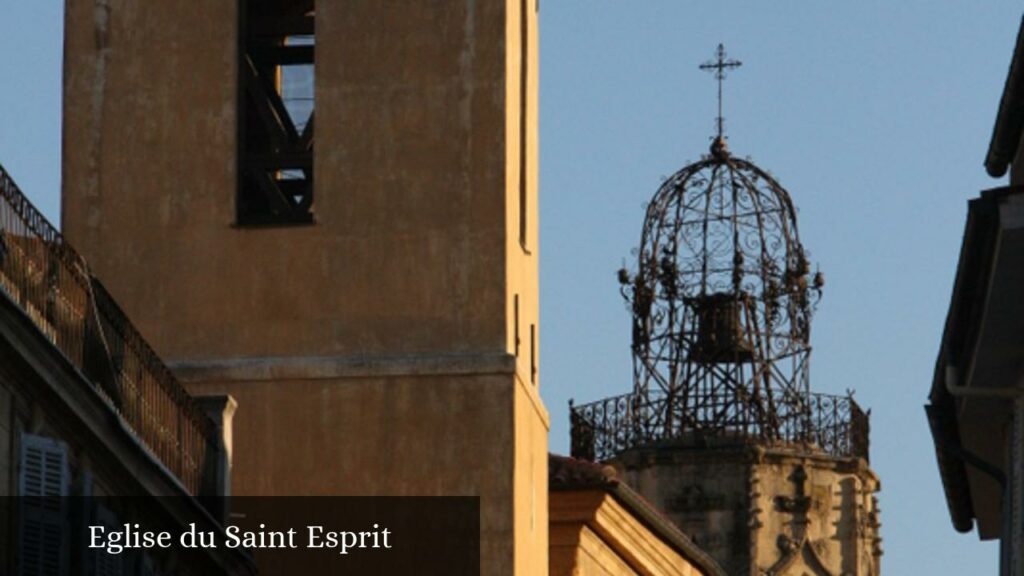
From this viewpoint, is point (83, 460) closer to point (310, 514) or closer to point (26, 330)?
point (26, 330)

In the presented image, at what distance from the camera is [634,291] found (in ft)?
200

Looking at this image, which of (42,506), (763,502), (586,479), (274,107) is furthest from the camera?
(763,502)

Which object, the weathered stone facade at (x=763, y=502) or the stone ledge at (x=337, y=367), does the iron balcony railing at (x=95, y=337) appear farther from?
the weathered stone facade at (x=763, y=502)

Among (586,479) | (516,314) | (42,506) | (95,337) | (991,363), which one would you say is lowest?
(42,506)

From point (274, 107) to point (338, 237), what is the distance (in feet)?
5.99

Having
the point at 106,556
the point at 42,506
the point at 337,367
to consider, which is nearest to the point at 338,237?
the point at 337,367

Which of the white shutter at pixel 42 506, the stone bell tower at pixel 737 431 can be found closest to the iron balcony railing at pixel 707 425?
the stone bell tower at pixel 737 431

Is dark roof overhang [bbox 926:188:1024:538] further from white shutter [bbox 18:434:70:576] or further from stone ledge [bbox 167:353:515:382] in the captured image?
stone ledge [bbox 167:353:515:382]

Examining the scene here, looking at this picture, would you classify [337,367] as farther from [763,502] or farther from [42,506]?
[763,502]

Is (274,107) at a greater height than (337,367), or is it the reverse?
(274,107)

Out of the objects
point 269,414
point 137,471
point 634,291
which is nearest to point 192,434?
point 137,471

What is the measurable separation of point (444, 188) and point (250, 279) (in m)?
1.94

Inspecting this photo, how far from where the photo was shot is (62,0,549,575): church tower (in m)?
37.2

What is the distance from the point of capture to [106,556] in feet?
83.4
